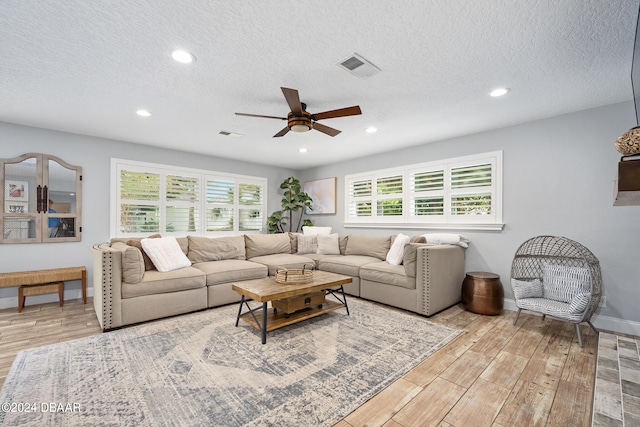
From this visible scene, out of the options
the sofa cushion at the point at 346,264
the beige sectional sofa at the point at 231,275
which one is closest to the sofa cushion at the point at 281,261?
the beige sectional sofa at the point at 231,275

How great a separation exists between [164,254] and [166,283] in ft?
1.63

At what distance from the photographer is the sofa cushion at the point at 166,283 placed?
10.0 ft

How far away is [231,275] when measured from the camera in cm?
382

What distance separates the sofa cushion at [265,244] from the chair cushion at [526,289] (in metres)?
3.61

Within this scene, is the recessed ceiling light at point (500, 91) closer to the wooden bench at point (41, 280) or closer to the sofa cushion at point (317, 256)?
the sofa cushion at point (317, 256)

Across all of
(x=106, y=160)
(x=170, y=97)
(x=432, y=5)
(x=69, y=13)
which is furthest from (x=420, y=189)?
(x=106, y=160)

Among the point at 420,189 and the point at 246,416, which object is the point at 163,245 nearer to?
the point at 246,416

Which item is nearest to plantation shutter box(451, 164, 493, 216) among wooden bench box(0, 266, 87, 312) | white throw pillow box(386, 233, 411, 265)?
white throw pillow box(386, 233, 411, 265)

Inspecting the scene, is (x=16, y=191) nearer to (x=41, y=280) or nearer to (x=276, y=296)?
(x=41, y=280)

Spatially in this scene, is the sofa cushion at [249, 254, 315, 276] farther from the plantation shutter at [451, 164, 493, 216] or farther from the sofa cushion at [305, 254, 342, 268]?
the plantation shutter at [451, 164, 493, 216]

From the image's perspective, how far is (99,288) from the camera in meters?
2.99

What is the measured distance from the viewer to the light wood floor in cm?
169

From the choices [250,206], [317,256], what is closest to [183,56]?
[317,256]

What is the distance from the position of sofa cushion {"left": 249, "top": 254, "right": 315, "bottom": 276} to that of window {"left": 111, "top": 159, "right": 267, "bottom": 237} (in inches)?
57.4
